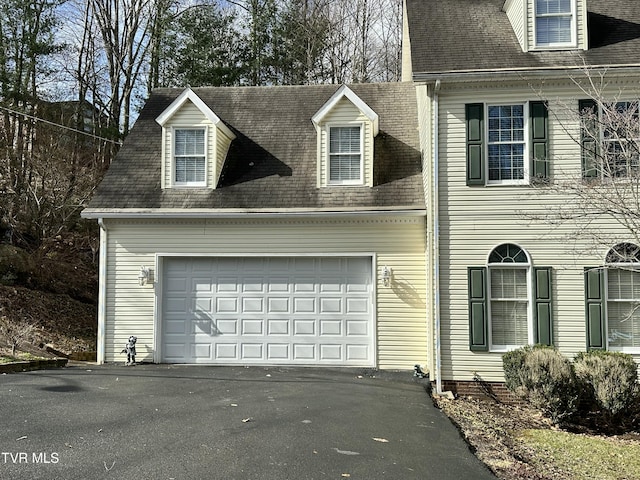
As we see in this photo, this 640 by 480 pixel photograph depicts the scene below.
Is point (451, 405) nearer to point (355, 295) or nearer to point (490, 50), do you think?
point (355, 295)

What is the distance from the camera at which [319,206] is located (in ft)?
35.8

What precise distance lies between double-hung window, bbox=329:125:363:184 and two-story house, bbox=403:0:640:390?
6.50ft

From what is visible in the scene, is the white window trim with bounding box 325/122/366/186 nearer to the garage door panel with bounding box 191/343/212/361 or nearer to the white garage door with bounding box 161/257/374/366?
the white garage door with bounding box 161/257/374/366

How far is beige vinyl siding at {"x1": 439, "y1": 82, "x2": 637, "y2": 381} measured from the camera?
9227 mm

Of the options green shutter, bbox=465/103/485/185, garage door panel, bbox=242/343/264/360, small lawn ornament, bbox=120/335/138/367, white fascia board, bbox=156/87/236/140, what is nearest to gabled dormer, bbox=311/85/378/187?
white fascia board, bbox=156/87/236/140

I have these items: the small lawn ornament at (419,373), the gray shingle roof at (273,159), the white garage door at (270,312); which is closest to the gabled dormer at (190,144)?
the gray shingle roof at (273,159)

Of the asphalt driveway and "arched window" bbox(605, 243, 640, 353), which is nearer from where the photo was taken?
the asphalt driveway

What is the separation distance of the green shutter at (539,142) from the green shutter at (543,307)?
5.85 feet

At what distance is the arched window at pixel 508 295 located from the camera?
9.35 metres

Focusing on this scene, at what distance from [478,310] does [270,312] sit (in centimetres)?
433

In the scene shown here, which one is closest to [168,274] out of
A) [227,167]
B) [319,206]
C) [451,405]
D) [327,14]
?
[227,167]

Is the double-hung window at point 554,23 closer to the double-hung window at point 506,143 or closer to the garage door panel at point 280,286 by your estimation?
the double-hung window at point 506,143

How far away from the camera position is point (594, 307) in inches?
358

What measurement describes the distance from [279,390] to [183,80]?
18.0m
